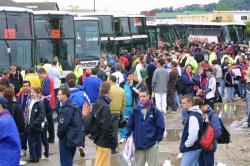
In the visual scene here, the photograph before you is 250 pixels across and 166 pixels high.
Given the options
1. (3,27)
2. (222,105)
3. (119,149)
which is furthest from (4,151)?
(222,105)

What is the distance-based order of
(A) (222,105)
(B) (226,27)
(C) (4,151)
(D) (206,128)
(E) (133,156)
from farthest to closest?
(B) (226,27) → (A) (222,105) → (E) (133,156) → (D) (206,128) → (C) (4,151)

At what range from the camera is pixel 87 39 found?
29.1 meters

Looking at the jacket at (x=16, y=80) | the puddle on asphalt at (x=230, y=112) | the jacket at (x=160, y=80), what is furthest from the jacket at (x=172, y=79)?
the jacket at (x=16, y=80)

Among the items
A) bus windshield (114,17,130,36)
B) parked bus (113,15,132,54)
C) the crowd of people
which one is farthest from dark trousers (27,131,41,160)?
bus windshield (114,17,130,36)

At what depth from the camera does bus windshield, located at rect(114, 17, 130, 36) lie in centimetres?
3938

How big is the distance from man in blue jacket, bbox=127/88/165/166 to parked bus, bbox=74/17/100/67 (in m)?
17.7

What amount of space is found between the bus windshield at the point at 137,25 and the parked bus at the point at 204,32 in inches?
698

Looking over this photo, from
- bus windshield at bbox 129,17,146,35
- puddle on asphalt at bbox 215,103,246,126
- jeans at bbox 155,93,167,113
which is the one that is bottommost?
puddle on asphalt at bbox 215,103,246,126

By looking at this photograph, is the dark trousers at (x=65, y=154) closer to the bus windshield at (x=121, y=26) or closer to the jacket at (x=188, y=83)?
the jacket at (x=188, y=83)

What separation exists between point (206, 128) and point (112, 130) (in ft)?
5.64

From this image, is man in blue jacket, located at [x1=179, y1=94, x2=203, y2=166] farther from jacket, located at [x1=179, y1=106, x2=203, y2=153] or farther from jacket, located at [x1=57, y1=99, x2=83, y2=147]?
jacket, located at [x1=57, y1=99, x2=83, y2=147]

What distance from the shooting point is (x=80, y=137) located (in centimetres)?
1099

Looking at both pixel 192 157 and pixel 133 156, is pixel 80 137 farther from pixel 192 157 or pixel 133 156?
pixel 192 157

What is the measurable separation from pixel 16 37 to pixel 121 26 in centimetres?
1962
